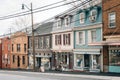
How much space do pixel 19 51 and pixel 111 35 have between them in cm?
3442

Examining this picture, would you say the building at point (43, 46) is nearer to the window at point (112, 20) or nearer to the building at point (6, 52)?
the building at point (6, 52)

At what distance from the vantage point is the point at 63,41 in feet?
184

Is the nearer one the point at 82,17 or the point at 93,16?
the point at 93,16

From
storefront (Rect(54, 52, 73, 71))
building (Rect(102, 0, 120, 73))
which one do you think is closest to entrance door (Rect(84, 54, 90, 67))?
storefront (Rect(54, 52, 73, 71))

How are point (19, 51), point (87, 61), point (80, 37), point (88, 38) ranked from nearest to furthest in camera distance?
point (88, 38) → point (87, 61) → point (80, 37) → point (19, 51)

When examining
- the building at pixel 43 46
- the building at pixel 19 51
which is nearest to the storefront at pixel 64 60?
the building at pixel 43 46

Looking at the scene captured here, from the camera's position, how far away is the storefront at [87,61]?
4703 cm

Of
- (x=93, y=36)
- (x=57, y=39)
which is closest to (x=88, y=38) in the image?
(x=93, y=36)

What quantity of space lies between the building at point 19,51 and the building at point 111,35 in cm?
2836

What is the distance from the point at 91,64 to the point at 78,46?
473cm

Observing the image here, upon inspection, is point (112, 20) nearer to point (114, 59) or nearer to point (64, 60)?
point (114, 59)

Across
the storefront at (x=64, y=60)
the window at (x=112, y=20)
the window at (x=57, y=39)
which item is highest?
the window at (x=112, y=20)

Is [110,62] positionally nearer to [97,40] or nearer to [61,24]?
[97,40]

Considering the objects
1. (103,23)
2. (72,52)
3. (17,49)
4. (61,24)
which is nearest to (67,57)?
(72,52)
